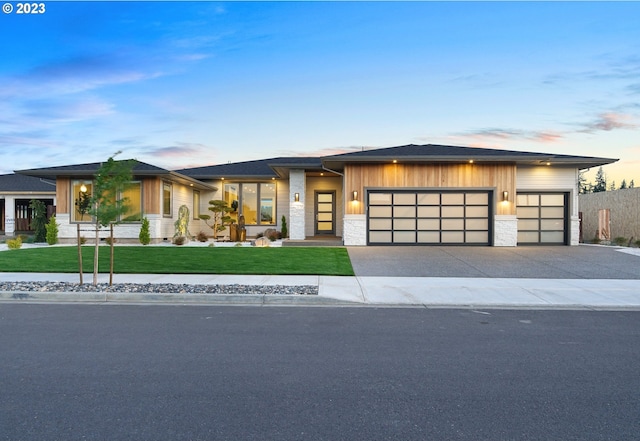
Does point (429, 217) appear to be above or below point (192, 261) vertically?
above

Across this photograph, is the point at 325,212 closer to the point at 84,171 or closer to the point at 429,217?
the point at 429,217

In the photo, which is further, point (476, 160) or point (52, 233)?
point (52, 233)

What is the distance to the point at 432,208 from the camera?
2122 centimetres

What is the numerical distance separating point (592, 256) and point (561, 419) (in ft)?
51.6

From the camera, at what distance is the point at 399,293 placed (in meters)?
9.88

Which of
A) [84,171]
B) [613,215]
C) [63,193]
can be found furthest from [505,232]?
[63,193]

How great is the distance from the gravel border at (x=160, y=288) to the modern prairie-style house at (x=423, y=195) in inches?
407

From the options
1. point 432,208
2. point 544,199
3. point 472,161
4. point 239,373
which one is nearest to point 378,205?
point 432,208

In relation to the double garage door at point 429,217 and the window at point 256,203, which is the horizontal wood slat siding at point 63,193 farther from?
the double garage door at point 429,217

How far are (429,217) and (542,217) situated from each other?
6057 millimetres

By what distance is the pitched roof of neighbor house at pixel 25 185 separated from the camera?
93.0 ft

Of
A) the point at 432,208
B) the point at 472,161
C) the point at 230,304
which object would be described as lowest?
the point at 230,304

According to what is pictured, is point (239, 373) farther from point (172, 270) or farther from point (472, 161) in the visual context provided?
point (472, 161)

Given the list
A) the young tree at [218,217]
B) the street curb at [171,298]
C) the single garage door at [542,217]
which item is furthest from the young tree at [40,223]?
the single garage door at [542,217]
